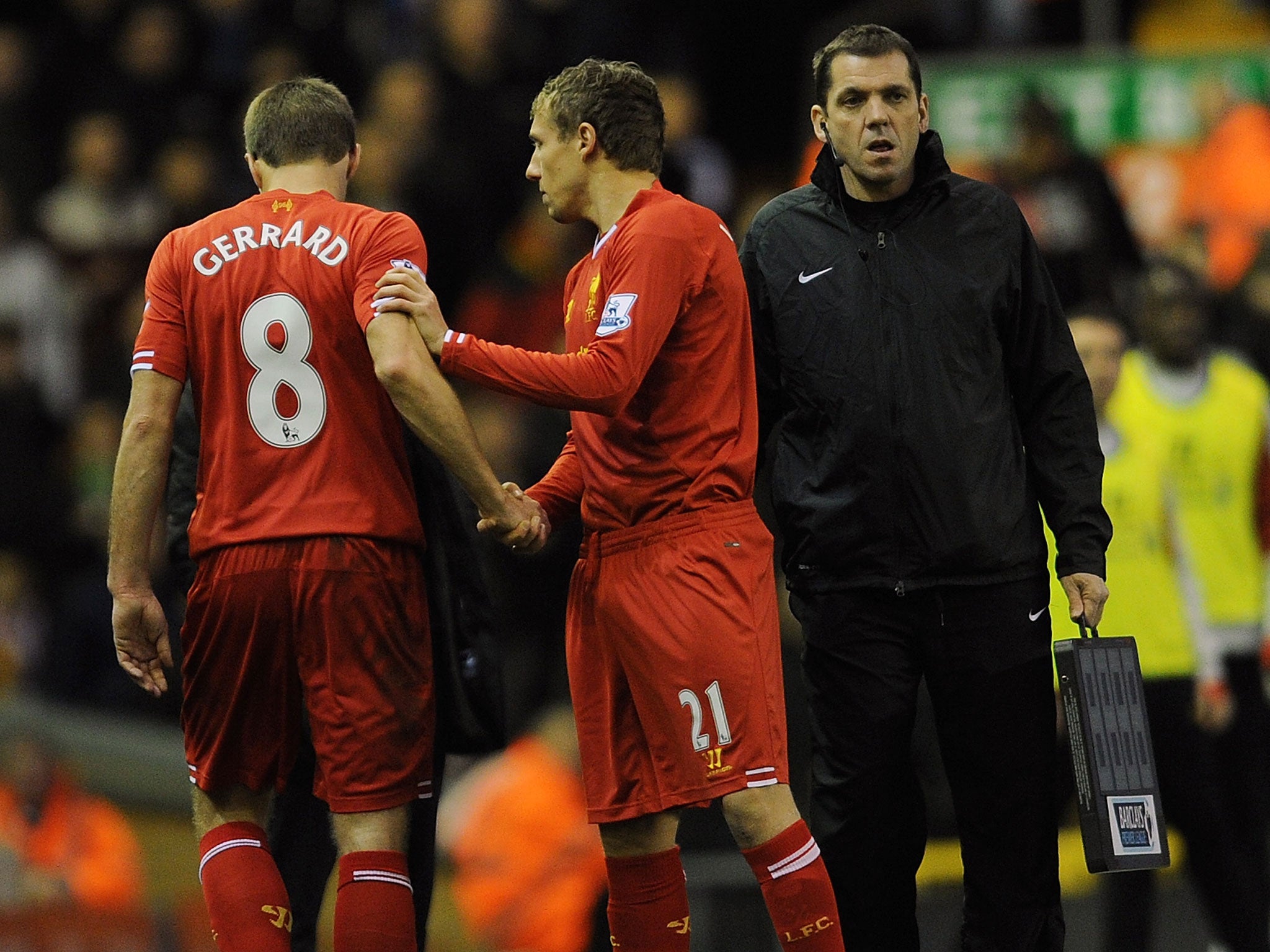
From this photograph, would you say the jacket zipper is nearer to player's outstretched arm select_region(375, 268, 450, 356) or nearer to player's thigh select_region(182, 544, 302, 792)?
player's outstretched arm select_region(375, 268, 450, 356)

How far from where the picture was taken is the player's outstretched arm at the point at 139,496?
4.82m

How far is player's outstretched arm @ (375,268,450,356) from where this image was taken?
4.69m

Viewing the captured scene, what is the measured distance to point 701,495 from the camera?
4.85 metres

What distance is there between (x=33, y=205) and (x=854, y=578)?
27.1 ft

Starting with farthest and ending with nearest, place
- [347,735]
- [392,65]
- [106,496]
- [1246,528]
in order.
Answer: [392,65], [106,496], [1246,528], [347,735]

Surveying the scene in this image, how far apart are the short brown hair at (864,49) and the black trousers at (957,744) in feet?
4.20

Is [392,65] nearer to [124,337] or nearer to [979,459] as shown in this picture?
[124,337]

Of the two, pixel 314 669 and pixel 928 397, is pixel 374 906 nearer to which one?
pixel 314 669

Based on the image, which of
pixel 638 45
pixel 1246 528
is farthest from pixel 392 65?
pixel 1246 528

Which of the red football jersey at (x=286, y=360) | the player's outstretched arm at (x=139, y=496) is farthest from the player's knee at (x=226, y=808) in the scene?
the red football jersey at (x=286, y=360)

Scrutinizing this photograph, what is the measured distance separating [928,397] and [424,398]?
4.05 ft

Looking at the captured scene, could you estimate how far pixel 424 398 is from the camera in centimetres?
465

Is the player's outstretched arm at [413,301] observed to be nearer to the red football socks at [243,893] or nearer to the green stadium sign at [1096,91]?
the red football socks at [243,893]

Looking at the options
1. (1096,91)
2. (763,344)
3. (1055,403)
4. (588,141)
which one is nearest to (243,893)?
(763,344)
